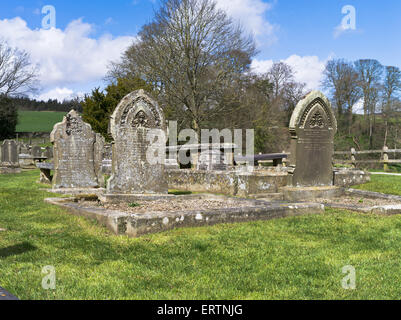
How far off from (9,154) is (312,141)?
1525 cm

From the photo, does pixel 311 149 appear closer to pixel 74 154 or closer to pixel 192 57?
pixel 74 154

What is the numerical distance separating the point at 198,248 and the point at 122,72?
28434 millimetres

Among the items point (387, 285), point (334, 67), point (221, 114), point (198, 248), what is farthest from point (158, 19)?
Result: point (387, 285)

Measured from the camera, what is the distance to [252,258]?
14.6 ft

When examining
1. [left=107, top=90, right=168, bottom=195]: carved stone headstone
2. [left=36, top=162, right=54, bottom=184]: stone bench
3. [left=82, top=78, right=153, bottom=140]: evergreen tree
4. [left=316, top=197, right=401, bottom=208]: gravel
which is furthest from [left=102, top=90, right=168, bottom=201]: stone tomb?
[left=82, top=78, right=153, bottom=140]: evergreen tree

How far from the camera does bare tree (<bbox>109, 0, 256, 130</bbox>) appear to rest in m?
23.3

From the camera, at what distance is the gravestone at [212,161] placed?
1375 cm

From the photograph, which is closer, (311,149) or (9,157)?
(311,149)

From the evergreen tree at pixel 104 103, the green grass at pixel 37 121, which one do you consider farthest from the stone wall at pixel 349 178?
the green grass at pixel 37 121

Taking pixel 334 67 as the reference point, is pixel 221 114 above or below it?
below

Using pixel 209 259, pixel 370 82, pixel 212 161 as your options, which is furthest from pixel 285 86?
pixel 209 259

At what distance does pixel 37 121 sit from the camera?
205ft

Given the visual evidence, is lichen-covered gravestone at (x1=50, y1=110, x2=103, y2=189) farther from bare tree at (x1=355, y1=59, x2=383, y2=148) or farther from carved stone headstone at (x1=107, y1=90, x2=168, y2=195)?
bare tree at (x1=355, y1=59, x2=383, y2=148)
